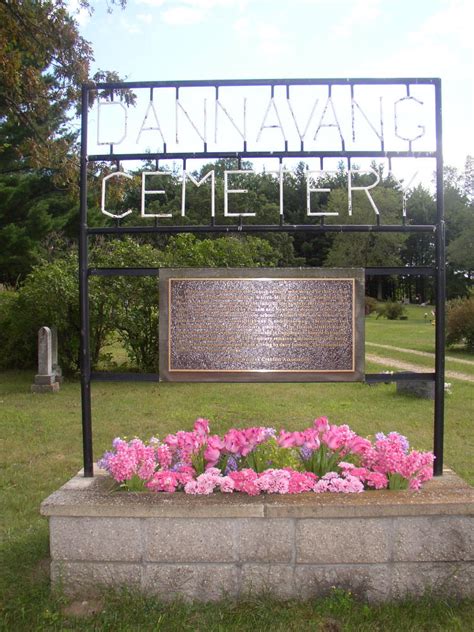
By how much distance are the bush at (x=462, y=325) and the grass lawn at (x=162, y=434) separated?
3.74 m

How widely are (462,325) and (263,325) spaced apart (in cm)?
1732

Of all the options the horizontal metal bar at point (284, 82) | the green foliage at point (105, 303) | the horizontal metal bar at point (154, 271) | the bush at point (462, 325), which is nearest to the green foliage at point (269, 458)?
the horizontal metal bar at point (154, 271)

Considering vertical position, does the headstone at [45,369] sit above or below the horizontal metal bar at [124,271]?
below

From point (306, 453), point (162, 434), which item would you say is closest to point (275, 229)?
point (306, 453)

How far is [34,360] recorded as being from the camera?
49.6 feet

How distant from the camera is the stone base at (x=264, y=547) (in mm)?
3570

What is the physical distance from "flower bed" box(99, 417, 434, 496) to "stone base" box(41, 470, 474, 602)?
0.19m

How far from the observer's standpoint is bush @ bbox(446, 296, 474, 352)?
1986 cm

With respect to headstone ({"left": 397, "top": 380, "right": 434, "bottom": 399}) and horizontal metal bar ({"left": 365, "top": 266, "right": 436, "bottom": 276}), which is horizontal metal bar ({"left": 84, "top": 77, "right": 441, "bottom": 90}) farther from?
headstone ({"left": 397, "top": 380, "right": 434, "bottom": 399})

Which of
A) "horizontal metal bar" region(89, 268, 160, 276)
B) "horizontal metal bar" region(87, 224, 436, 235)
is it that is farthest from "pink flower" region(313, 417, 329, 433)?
"horizontal metal bar" region(89, 268, 160, 276)

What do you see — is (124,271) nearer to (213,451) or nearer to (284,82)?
(213,451)

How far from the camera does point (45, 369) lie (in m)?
12.0

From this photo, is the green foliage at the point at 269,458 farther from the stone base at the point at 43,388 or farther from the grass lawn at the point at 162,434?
the stone base at the point at 43,388

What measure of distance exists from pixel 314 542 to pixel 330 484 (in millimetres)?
400
